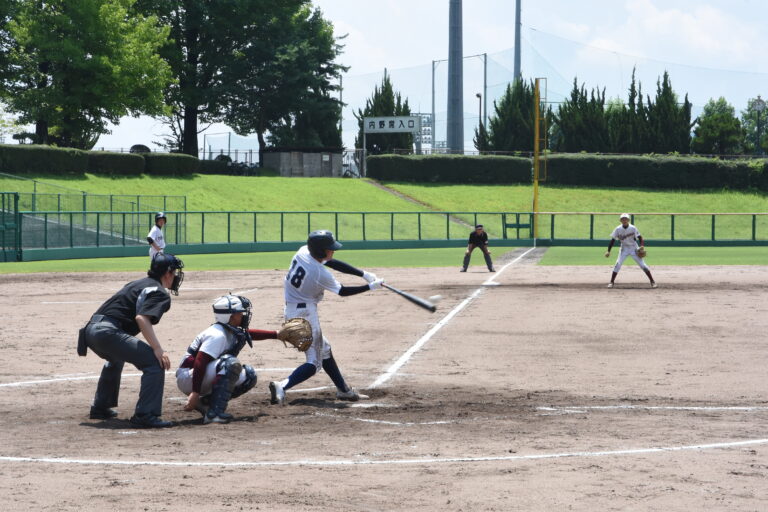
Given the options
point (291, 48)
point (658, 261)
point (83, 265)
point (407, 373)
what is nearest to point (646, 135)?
point (291, 48)

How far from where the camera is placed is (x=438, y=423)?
31.0 feet

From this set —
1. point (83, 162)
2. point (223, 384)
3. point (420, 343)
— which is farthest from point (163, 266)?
point (83, 162)

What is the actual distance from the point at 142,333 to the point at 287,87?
2742 inches

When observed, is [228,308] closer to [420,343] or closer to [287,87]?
[420,343]

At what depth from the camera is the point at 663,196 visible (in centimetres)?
7275

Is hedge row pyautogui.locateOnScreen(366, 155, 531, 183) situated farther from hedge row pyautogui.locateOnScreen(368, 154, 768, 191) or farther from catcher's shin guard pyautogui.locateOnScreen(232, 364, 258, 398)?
catcher's shin guard pyautogui.locateOnScreen(232, 364, 258, 398)

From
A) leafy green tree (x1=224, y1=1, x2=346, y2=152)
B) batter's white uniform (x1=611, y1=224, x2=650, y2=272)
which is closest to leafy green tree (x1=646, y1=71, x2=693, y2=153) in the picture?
leafy green tree (x1=224, y1=1, x2=346, y2=152)

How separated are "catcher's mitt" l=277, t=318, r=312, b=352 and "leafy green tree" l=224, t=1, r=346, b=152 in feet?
222

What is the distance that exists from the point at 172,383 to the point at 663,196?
65554mm

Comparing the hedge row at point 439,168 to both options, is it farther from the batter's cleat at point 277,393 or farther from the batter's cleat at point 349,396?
the batter's cleat at point 277,393

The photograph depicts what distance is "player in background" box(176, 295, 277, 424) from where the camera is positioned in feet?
31.4

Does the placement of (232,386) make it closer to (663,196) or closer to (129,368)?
(129,368)

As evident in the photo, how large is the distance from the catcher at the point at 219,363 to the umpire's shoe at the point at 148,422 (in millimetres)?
420

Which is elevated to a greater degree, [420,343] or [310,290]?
[310,290]
